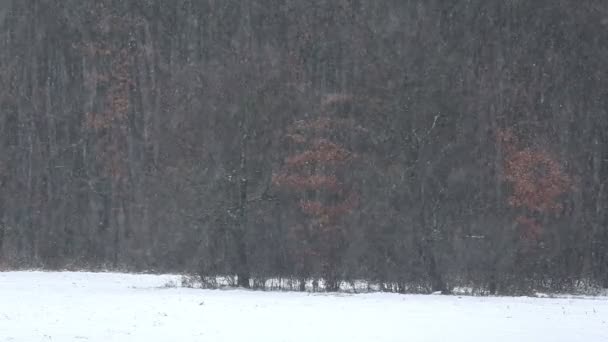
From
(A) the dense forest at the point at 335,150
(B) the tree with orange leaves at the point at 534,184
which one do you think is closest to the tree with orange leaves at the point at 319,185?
(A) the dense forest at the point at 335,150

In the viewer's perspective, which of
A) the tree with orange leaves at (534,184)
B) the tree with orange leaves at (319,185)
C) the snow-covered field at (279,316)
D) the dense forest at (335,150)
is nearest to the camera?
the snow-covered field at (279,316)

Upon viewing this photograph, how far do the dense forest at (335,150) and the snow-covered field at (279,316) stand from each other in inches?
134

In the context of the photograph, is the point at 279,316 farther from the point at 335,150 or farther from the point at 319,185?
the point at 335,150

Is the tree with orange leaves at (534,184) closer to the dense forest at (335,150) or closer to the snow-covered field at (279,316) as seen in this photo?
the dense forest at (335,150)

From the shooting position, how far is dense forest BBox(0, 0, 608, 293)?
30.0 metres

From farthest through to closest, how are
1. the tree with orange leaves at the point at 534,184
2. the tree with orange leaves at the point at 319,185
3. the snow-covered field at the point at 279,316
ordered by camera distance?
the tree with orange leaves at the point at 534,184 → the tree with orange leaves at the point at 319,185 → the snow-covered field at the point at 279,316

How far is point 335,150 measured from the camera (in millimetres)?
32188

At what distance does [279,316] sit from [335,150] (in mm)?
11431

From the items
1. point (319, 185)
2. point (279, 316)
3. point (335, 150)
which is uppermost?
point (335, 150)

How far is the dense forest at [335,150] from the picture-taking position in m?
30.0

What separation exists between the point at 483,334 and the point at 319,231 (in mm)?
13945

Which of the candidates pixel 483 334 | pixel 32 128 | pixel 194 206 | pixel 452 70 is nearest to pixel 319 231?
pixel 194 206

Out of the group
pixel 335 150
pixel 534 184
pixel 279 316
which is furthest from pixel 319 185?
pixel 279 316

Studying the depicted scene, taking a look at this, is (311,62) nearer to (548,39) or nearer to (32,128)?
(548,39)
